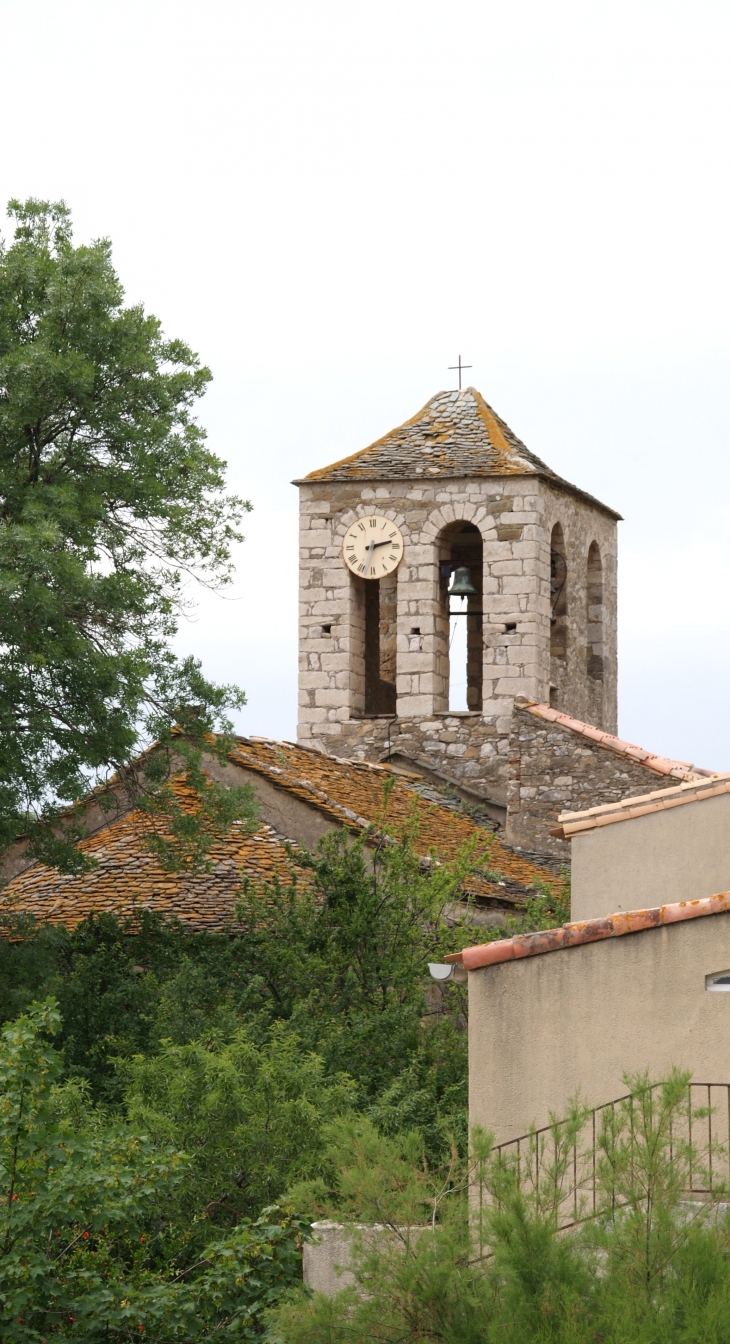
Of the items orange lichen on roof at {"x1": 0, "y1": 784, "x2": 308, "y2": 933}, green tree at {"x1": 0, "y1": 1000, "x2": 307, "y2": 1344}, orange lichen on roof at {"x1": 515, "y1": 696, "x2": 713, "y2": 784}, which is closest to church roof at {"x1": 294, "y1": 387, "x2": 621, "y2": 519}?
orange lichen on roof at {"x1": 515, "y1": 696, "x2": 713, "y2": 784}

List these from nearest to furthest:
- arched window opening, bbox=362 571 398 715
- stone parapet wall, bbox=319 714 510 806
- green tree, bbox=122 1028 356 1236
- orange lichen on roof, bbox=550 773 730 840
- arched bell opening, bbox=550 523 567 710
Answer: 1. green tree, bbox=122 1028 356 1236
2. orange lichen on roof, bbox=550 773 730 840
3. stone parapet wall, bbox=319 714 510 806
4. arched bell opening, bbox=550 523 567 710
5. arched window opening, bbox=362 571 398 715

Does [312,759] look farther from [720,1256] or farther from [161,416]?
[720,1256]

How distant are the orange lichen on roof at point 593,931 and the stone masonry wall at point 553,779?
12.3 metres

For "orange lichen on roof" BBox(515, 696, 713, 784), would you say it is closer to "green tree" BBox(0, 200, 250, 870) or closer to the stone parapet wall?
the stone parapet wall

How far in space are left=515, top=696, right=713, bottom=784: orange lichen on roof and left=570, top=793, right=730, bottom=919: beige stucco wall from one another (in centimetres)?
745

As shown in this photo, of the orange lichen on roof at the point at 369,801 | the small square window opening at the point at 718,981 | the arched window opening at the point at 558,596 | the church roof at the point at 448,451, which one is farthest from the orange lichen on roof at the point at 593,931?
the arched window opening at the point at 558,596

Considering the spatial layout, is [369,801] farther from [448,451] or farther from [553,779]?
[448,451]

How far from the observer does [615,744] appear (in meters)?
22.9

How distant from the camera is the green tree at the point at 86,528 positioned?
15531mm

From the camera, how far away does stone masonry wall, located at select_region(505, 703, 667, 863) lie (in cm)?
2283

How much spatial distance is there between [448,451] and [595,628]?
3.28 m

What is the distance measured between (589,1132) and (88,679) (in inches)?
266

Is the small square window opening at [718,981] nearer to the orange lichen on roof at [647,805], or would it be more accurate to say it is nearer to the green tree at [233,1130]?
the orange lichen on roof at [647,805]

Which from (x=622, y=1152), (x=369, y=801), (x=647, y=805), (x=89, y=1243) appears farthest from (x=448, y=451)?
(x=622, y=1152)
